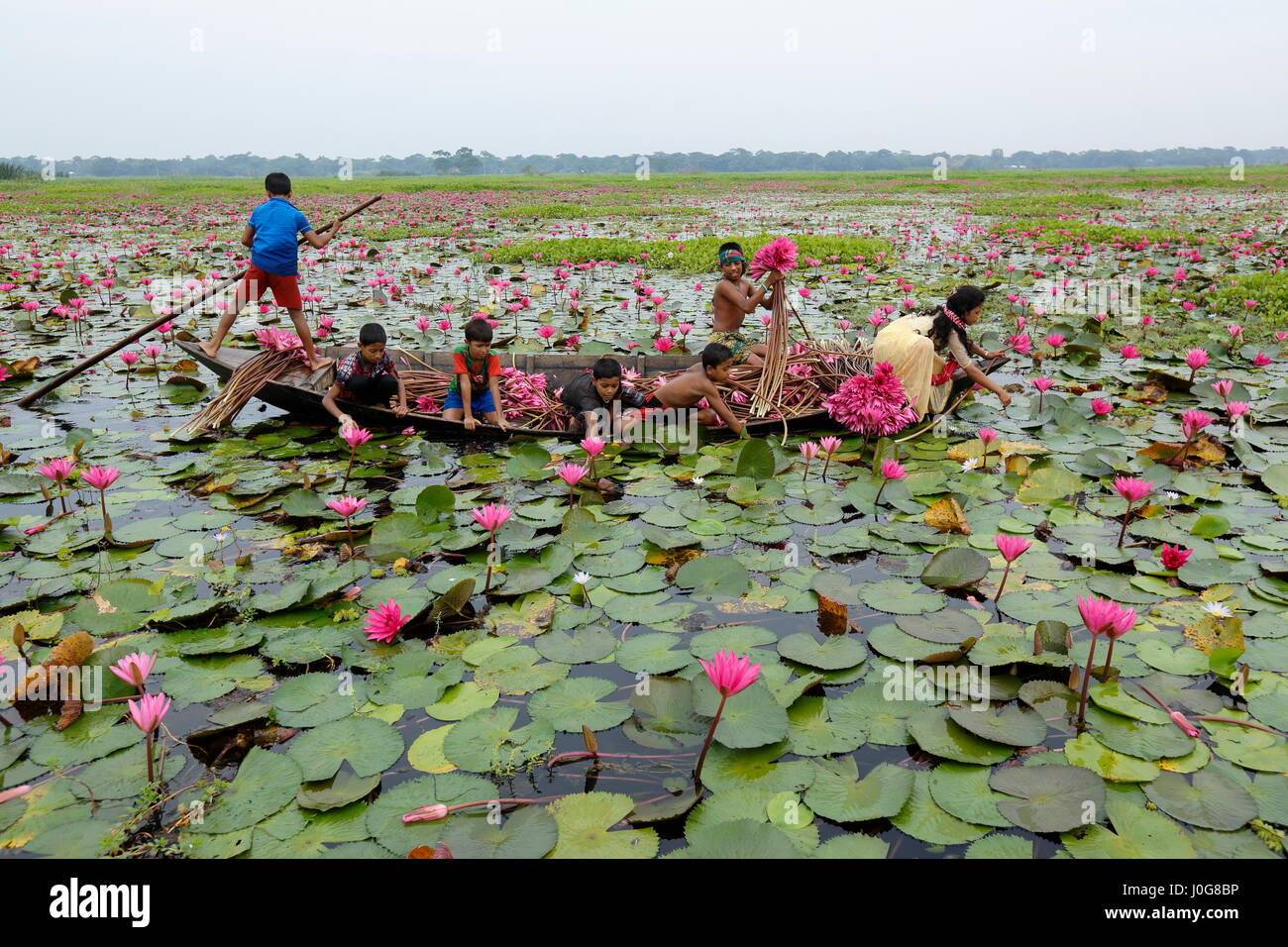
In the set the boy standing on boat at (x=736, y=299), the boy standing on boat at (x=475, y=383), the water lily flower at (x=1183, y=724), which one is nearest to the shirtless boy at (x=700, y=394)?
the boy standing on boat at (x=736, y=299)

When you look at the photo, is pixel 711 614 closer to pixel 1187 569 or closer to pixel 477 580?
pixel 477 580

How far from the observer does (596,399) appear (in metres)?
5.30

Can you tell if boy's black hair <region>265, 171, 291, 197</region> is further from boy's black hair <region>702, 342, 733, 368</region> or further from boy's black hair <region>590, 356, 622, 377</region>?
boy's black hair <region>702, 342, 733, 368</region>

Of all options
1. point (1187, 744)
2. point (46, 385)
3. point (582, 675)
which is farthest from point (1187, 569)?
point (46, 385)

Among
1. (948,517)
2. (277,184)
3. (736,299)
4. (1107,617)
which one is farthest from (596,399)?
(1107,617)

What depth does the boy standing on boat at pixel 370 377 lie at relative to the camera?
17.5 ft

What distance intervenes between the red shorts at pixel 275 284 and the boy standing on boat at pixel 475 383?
6.18 feet

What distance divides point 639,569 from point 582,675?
33.2 inches

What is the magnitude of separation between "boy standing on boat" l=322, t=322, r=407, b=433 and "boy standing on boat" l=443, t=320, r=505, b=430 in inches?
14.7

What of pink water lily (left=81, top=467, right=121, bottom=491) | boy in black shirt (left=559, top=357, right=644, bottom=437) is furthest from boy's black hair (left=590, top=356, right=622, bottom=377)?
pink water lily (left=81, top=467, right=121, bottom=491)

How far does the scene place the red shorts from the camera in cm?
621

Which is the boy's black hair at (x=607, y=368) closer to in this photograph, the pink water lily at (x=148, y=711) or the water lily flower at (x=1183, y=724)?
the pink water lily at (x=148, y=711)

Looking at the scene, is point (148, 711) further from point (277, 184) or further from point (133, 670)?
point (277, 184)

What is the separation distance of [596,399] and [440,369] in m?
1.83
